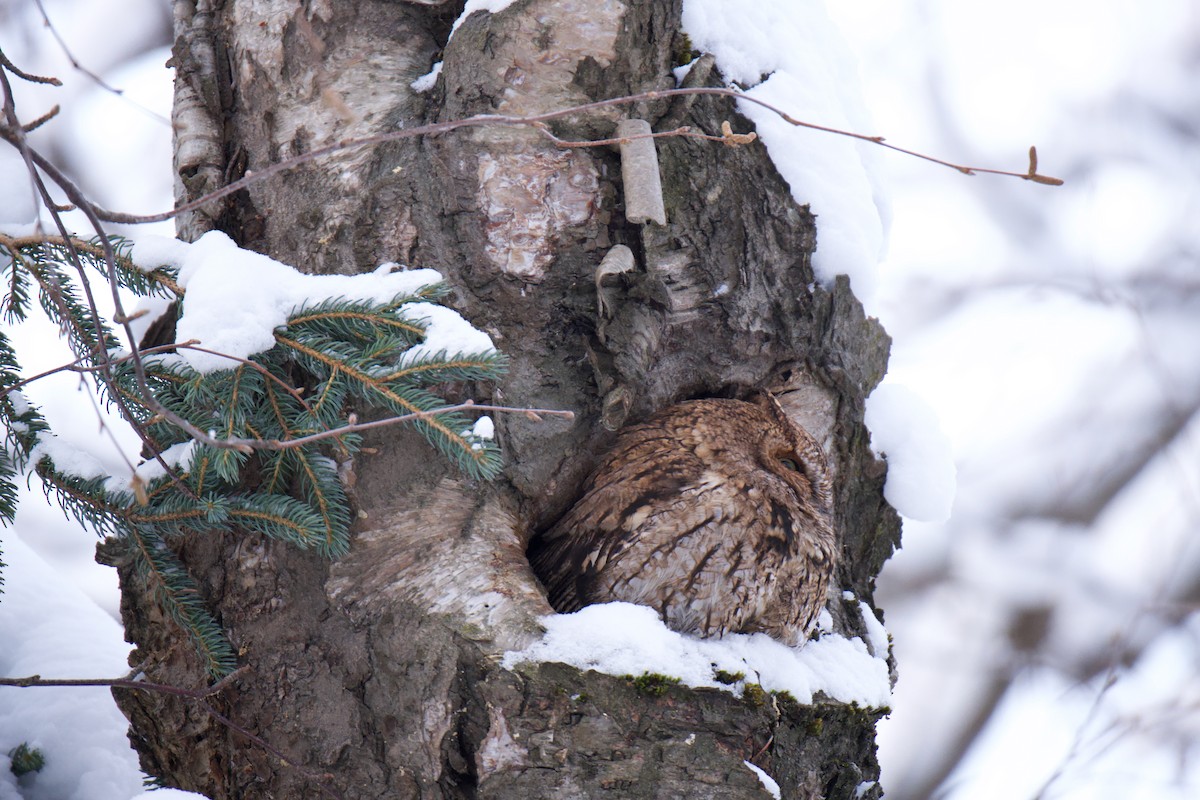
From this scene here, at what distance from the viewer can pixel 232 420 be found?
150 cm

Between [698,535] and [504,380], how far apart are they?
18.7 inches

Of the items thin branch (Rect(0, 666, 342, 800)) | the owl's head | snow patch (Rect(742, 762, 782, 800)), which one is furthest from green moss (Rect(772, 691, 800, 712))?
thin branch (Rect(0, 666, 342, 800))

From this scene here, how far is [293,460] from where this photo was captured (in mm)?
1618

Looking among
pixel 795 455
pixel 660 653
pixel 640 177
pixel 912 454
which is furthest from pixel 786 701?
pixel 640 177

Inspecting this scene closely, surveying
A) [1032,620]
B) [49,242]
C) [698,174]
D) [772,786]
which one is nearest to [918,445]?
[698,174]

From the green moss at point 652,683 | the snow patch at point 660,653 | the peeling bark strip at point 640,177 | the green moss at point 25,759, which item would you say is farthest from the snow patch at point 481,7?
the green moss at point 25,759

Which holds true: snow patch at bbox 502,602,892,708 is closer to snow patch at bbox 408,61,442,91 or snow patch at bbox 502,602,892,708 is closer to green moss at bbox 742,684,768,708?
green moss at bbox 742,684,768,708

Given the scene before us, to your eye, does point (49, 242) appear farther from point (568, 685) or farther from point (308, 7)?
point (568, 685)

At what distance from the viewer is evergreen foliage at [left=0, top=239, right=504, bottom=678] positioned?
152 centimetres

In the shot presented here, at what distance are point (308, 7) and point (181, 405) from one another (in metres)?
0.98

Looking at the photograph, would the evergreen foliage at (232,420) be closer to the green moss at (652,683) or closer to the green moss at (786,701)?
the green moss at (652,683)

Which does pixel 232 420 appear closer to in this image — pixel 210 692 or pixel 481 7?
pixel 210 692

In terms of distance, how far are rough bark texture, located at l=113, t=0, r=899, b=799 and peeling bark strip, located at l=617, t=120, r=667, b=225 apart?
0.05 m

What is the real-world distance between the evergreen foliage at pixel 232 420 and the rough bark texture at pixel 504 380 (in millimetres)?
97
